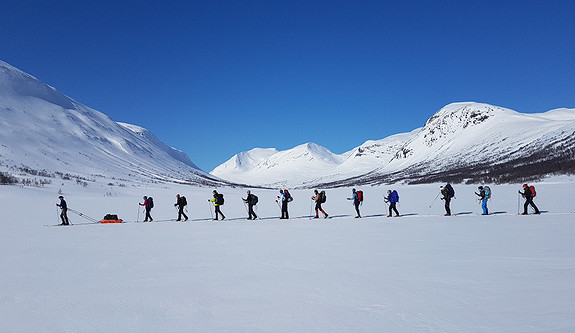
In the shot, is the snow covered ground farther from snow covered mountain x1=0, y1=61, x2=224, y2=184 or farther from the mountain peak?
the mountain peak

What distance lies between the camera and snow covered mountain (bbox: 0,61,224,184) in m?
70.1

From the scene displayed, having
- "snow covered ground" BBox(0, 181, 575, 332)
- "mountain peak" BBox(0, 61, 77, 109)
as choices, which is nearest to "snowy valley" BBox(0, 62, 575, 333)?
"snow covered ground" BBox(0, 181, 575, 332)

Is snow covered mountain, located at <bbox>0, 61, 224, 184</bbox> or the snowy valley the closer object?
the snowy valley

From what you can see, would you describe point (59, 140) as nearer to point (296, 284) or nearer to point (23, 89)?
point (23, 89)

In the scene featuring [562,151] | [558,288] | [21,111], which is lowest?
[558,288]

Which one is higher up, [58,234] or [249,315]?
[58,234]

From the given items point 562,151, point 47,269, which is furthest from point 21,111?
point 562,151

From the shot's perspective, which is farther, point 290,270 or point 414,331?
point 290,270

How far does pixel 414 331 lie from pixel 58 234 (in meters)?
15.3

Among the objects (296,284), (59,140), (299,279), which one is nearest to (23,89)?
(59,140)

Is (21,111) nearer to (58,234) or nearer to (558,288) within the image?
(58,234)

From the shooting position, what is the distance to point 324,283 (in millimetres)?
6316

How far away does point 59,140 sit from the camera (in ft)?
297

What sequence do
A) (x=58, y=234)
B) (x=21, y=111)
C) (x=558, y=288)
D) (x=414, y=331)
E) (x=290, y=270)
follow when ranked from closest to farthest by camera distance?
(x=414, y=331) < (x=558, y=288) < (x=290, y=270) < (x=58, y=234) < (x=21, y=111)
